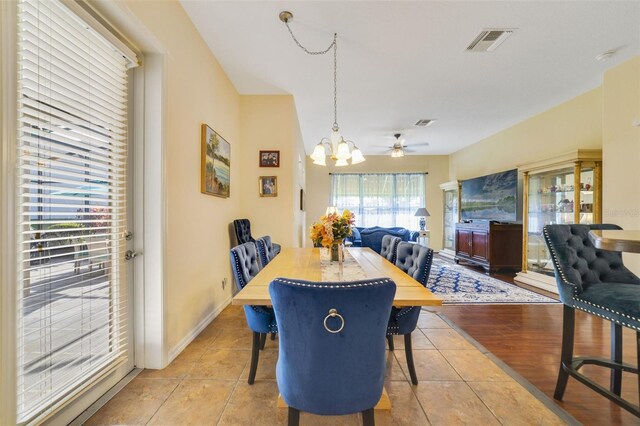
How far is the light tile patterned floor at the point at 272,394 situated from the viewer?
57.1 inches

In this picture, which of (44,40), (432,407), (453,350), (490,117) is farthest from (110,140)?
(490,117)

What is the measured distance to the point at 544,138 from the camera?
4.48 meters

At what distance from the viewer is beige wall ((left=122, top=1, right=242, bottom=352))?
1952mm

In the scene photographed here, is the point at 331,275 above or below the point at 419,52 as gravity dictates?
below

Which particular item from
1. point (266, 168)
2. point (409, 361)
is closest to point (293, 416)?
point (409, 361)

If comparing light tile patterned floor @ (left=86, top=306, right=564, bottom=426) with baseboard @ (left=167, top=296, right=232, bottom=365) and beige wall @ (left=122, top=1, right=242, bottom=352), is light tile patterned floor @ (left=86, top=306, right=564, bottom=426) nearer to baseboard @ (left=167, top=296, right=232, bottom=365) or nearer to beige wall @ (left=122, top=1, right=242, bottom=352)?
baseboard @ (left=167, top=296, right=232, bottom=365)

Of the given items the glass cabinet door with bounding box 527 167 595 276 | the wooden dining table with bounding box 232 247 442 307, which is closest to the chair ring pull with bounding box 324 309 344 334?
the wooden dining table with bounding box 232 247 442 307

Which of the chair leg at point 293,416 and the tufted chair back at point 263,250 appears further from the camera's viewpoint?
the tufted chair back at point 263,250

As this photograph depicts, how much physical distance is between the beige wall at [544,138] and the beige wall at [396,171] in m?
1.13

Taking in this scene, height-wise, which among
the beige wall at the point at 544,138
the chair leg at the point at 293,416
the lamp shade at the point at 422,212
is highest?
the beige wall at the point at 544,138

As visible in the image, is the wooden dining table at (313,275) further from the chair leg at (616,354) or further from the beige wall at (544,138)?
the beige wall at (544,138)

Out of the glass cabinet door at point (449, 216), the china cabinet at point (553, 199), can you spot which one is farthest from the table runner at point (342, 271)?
the glass cabinet door at point (449, 216)

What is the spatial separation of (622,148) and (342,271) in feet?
12.1

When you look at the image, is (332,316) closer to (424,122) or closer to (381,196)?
(424,122)
